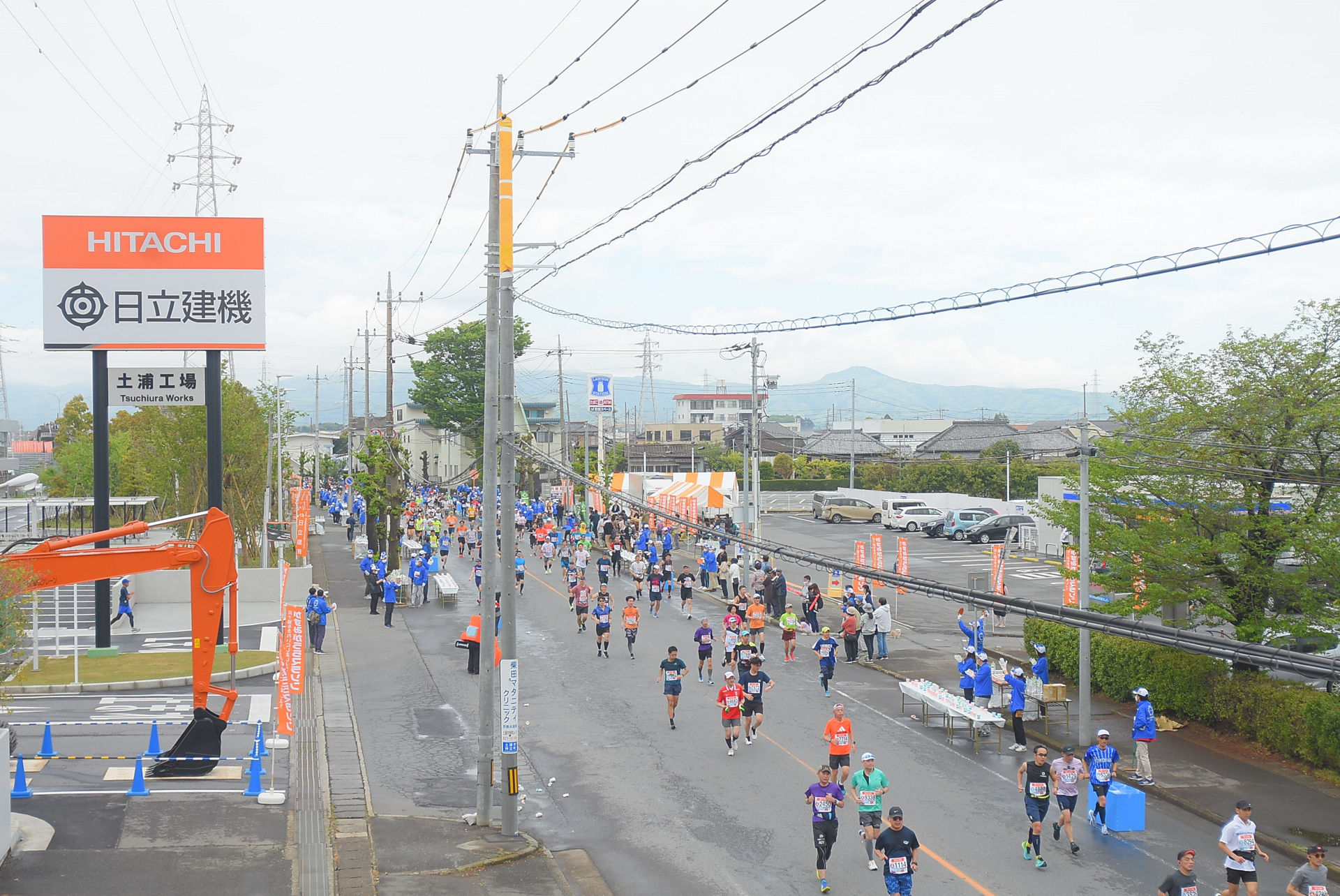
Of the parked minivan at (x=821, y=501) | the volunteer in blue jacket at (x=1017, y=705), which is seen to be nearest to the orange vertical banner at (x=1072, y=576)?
the volunteer in blue jacket at (x=1017, y=705)

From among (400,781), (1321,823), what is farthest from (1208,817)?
(400,781)

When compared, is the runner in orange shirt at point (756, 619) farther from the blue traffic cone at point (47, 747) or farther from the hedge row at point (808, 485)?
the hedge row at point (808, 485)

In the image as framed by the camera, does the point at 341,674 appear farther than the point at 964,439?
No

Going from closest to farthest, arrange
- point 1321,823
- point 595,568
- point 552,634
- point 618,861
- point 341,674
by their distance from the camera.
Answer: point 618,861
point 1321,823
point 341,674
point 552,634
point 595,568

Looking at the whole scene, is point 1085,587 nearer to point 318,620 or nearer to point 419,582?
point 318,620

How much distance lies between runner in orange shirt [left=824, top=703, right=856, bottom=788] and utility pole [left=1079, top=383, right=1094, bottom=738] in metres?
4.96

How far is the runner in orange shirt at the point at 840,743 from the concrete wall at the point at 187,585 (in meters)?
21.3

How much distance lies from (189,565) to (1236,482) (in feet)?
56.9

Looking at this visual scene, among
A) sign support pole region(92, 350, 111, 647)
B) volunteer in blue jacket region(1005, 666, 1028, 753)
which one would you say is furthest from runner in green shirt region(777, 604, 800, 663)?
sign support pole region(92, 350, 111, 647)

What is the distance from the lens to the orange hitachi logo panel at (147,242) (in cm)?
2220

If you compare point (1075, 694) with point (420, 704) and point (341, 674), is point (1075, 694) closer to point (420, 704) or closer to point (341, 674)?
point (420, 704)

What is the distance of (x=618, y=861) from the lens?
1200 centimetres

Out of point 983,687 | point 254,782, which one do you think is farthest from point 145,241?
point 983,687

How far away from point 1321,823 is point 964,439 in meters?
78.3
